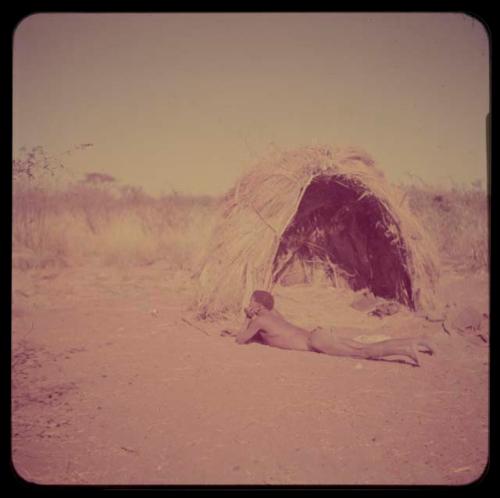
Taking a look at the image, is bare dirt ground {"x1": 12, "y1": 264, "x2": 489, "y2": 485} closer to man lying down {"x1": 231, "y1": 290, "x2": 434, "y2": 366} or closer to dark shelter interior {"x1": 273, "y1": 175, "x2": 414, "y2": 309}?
man lying down {"x1": 231, "y1": 290, "x2": 434, "y2": 366}

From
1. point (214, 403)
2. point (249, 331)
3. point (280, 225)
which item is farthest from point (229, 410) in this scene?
point (280, 225)

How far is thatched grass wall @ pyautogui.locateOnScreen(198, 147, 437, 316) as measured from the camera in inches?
235

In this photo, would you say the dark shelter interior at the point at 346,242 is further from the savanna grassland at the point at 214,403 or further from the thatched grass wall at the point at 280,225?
the savanna grassland at the point at 214,403

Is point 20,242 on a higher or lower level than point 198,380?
lower

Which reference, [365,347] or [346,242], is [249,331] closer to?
[365,347]

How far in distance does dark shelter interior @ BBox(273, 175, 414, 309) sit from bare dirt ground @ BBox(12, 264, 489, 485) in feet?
3.85

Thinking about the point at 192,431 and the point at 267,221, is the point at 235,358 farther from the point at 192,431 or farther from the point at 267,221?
the point at 267,221

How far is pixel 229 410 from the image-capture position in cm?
363

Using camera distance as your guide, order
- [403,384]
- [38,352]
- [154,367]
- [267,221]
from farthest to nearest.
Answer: [267,221] → [38,352] → [154,367] → [403,384]

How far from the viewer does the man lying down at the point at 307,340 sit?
4496 mm

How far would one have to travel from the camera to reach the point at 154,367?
454cm

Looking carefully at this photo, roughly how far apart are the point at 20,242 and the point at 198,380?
7.98 meters

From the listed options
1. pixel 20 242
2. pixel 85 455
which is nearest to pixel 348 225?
pixel 85 455

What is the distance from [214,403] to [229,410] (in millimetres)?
176
